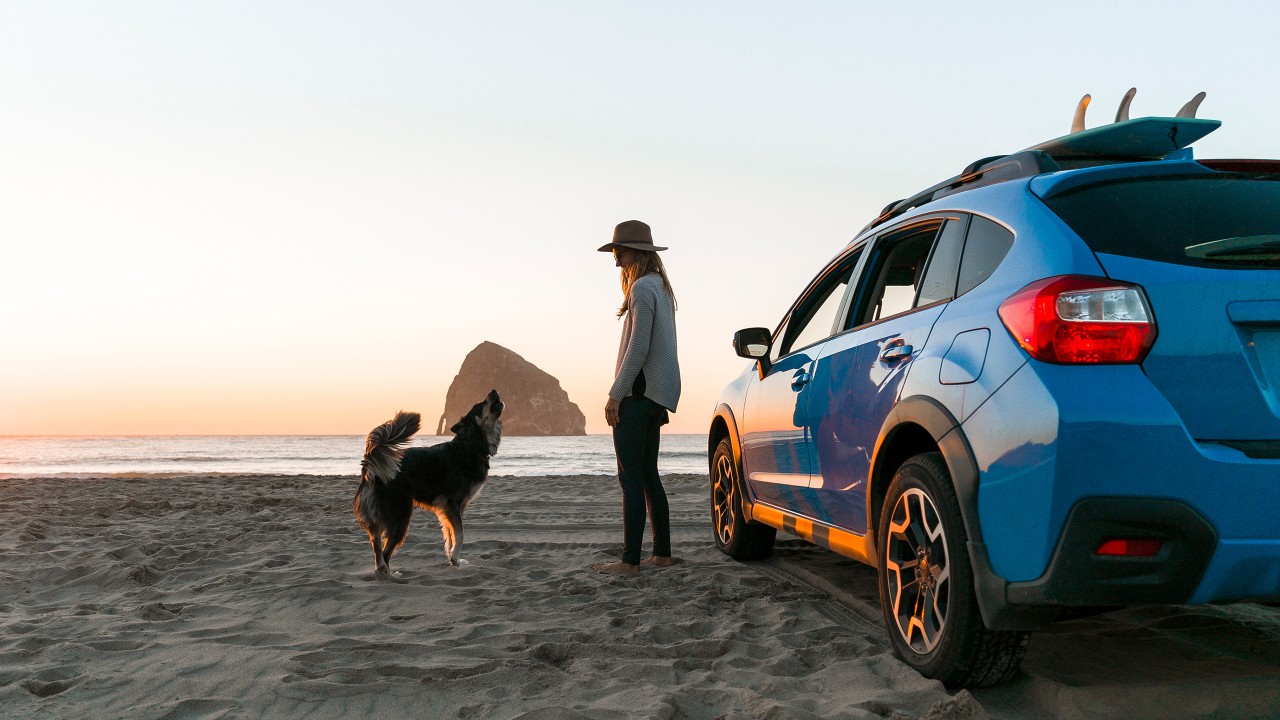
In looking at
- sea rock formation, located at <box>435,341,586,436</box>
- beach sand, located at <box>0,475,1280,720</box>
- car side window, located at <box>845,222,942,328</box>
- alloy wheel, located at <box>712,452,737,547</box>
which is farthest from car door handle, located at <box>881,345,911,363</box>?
sea rock formation, located at <box>435,341,586,436</box>

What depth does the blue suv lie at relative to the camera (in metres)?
2.19

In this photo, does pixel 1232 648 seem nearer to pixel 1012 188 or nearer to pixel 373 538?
pixel 1012 188

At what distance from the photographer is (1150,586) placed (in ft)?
7.23

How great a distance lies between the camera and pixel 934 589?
2.82 m

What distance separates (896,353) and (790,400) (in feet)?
4.41

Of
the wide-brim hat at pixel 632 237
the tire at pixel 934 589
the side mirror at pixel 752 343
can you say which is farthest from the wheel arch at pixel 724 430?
the tire at pixel 934 589

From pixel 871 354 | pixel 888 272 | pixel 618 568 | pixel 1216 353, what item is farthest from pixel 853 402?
pixel 618 568

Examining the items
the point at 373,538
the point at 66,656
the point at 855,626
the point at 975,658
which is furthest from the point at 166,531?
the point at 975,658

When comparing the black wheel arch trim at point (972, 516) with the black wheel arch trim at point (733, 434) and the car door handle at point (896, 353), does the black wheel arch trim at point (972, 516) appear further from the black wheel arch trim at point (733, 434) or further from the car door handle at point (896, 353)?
the black wheel arch trim at point (733, 434)

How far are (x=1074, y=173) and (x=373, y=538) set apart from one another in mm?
4558

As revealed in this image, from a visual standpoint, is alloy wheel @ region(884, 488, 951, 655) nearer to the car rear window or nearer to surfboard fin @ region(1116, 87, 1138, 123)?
the car rear window

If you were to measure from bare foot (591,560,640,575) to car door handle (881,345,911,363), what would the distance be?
2.66 meters

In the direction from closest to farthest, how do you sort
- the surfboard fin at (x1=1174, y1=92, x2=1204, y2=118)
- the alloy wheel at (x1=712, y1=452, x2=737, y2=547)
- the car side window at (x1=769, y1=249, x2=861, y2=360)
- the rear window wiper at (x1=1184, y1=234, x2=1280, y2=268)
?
the rear window wiper at (x1=1184, y1=234, x2=1280, y2=268)
the surfboard fin at (x1=1174, y1=92, x2=1204, y2=118)
the car side window at (x1=769, y1=249, x2=861, y2=360)
the alloy wheel at (x1=712, y1=452, x2=737, y2=547)

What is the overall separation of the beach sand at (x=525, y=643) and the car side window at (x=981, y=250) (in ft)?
4.53
